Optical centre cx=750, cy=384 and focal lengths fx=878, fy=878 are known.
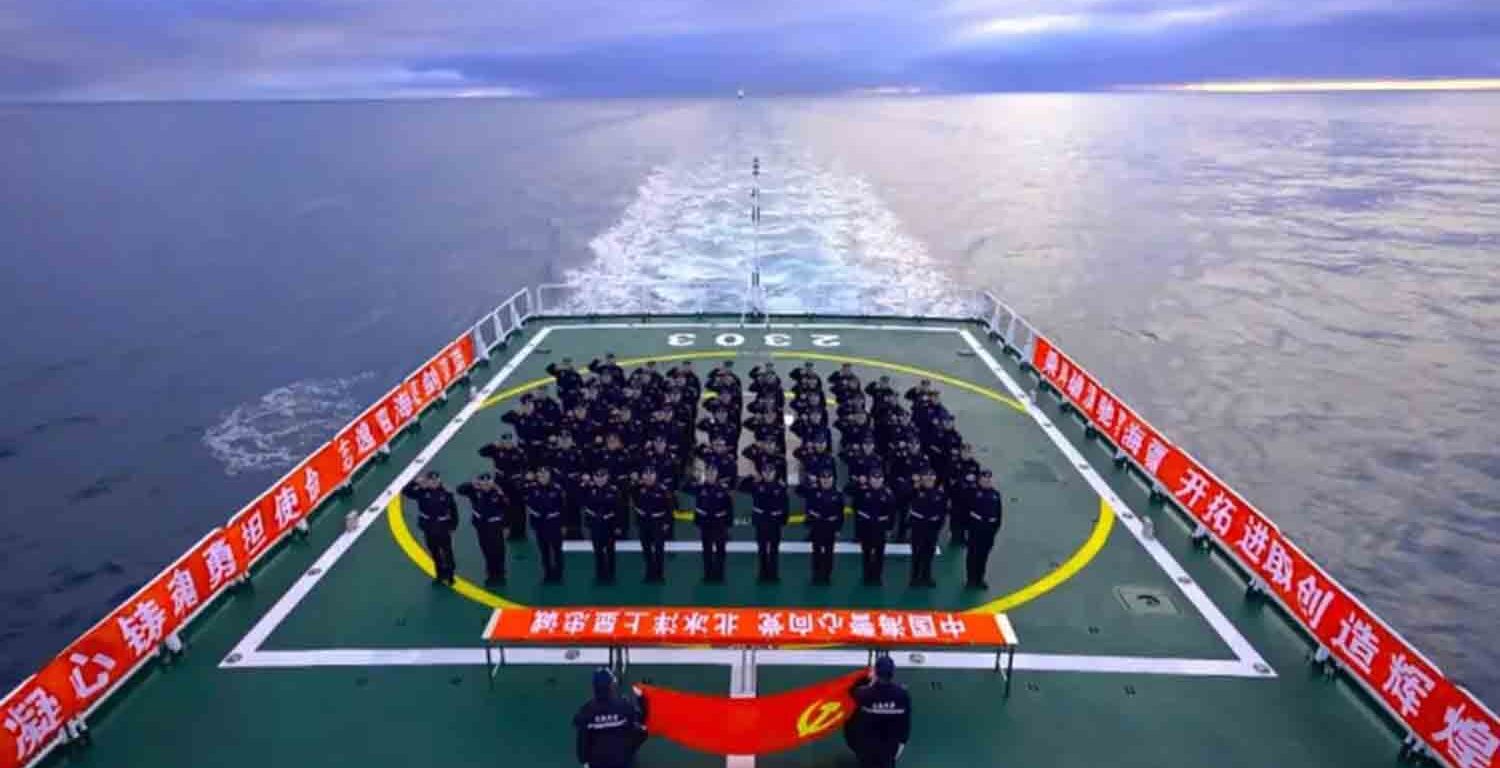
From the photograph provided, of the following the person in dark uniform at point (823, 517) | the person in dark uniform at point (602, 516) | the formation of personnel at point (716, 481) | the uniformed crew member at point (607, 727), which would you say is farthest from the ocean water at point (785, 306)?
the uniformed crew member at point (607, 727)

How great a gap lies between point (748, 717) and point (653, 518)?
425cm

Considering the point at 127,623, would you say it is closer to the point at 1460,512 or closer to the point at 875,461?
the point at 875,461

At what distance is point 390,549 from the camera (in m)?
14.7

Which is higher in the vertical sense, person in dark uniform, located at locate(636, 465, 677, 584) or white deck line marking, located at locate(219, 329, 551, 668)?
person in dark uniform, located at locate(636, 465, 677, 584)

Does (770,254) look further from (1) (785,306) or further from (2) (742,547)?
(2) (742,547)

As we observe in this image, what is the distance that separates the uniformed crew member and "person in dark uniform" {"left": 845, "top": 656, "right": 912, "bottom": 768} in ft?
7.63

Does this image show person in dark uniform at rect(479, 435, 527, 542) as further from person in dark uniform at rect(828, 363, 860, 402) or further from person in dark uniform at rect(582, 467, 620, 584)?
person in dark uniform at rect(828, 363, 860, 402)

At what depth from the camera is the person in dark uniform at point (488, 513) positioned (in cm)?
1287

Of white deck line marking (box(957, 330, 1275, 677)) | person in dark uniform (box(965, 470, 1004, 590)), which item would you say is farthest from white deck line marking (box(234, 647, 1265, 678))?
person in dark uniform (box(965, 470, 1004, 590))

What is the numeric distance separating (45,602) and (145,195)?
86947 millimetres

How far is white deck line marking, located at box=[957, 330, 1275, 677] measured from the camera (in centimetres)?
1224

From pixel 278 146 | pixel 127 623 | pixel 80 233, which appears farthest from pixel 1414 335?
pixel 278 146

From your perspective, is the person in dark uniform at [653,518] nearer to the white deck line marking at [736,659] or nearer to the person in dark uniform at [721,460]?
the person in dark uniform at [721,460]

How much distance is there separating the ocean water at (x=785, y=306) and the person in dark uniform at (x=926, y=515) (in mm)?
18132
